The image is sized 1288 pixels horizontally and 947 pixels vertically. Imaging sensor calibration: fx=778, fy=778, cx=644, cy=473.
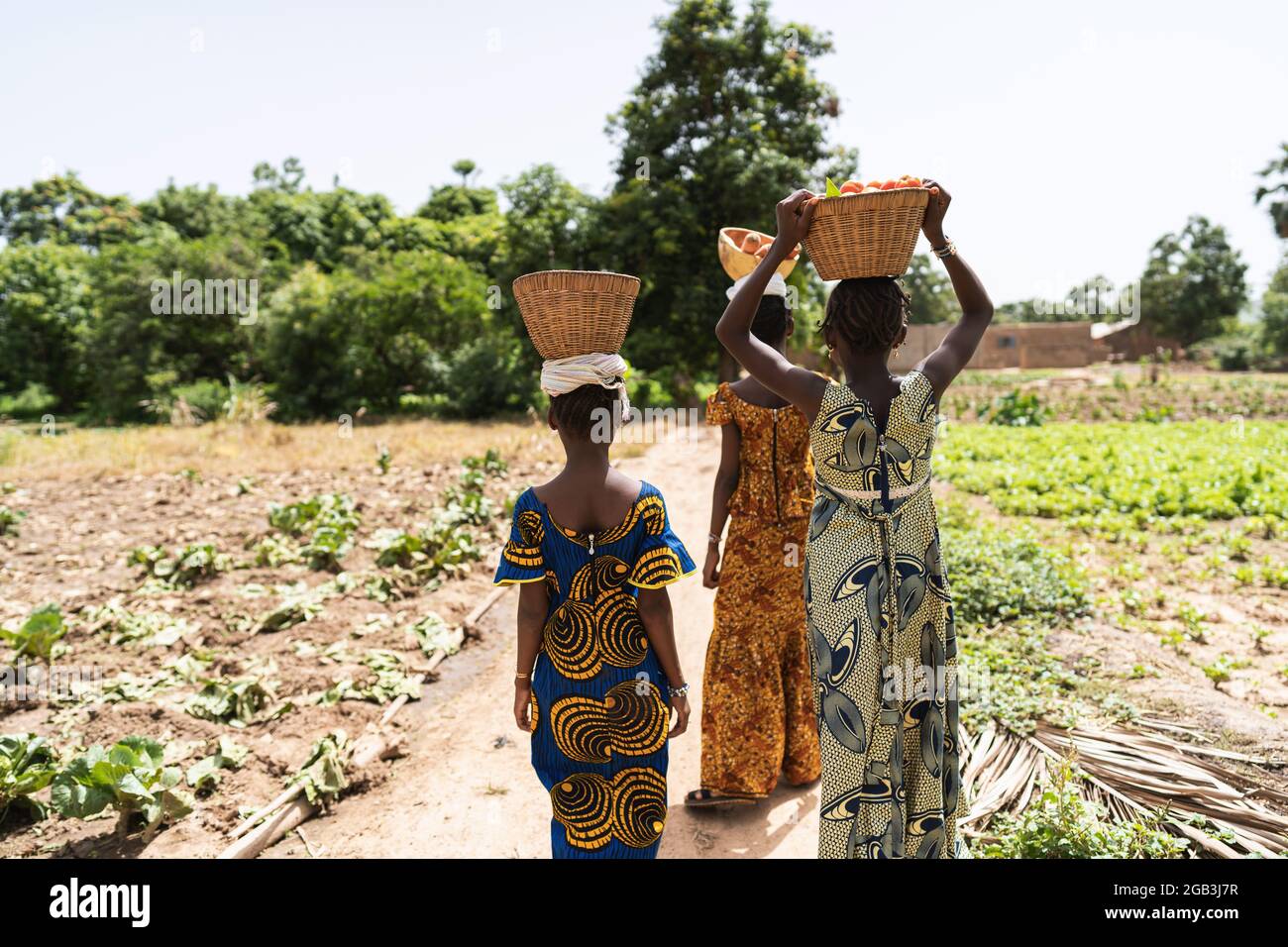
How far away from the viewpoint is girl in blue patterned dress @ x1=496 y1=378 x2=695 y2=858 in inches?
90.8

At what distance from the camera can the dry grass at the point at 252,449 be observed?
452 inches

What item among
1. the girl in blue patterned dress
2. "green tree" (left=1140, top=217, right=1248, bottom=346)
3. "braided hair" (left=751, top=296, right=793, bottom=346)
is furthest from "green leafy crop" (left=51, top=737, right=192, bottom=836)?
"green tree" (left=1140, top=217, right=1248, bottom=346)

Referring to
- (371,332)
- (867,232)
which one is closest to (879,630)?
(867,232)

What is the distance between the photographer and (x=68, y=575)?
6691mm

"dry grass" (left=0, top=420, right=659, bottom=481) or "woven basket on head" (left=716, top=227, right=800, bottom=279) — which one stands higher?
"woven basket on head" (left=716, top=227, right=800, bottom=279)

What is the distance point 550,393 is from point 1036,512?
23.5 feet

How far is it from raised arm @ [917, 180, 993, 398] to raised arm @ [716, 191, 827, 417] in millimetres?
331

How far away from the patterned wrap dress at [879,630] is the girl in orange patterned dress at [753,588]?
0.91 meters

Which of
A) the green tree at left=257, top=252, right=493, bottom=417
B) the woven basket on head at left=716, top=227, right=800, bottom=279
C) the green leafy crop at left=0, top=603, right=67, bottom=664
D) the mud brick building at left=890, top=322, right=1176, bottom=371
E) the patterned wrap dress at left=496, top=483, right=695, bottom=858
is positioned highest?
the mud brick building at left=890, top=322, right=1176, bottom=371

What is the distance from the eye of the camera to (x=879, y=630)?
2328 millimetres

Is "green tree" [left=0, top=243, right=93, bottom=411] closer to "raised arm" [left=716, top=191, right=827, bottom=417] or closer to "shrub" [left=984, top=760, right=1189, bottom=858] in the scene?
"raised arm" [left=716, top=191, right=827, bottom=417]

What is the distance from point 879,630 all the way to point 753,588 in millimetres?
1063
